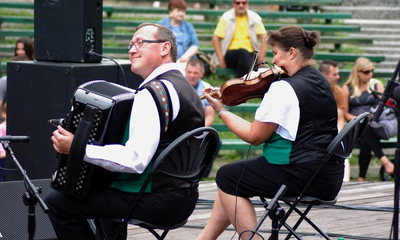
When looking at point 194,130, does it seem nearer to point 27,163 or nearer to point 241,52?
point 27,163

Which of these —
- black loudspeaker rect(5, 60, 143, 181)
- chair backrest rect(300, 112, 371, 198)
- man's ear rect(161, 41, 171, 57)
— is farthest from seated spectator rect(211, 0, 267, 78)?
man's ear rect(161, 41, 171, 57)

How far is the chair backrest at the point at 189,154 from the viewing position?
321 cm

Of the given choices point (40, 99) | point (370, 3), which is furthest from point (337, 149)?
point (370, 3)

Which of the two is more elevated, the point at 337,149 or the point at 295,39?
the point at 295,39

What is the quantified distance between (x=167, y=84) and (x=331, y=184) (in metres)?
1.13

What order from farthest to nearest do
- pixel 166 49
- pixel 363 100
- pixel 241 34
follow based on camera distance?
pixel 241 34, pixel 363 100, pixel 166 49

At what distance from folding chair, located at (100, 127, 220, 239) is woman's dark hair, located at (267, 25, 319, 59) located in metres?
0.72

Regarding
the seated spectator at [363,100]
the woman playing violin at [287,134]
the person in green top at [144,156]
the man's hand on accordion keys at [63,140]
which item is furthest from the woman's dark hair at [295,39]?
the seated spectator at [363,100]

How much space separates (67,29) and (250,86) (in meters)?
1.61

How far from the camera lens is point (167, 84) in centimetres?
323

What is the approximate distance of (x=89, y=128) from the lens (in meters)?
3.05

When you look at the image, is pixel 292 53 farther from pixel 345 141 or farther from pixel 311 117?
pixel 345 141

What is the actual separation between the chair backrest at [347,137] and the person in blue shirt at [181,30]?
16.7 ft

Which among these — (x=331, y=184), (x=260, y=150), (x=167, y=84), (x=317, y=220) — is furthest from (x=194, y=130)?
(x=260, y=150)
